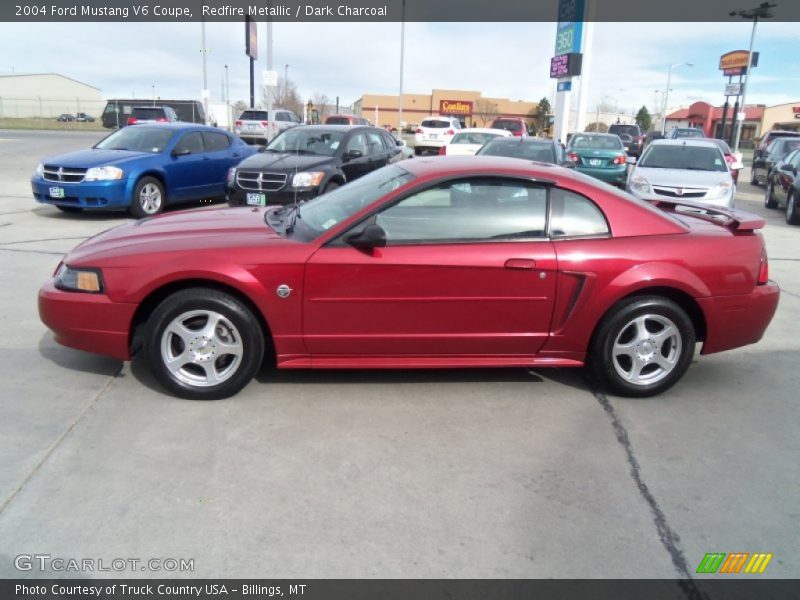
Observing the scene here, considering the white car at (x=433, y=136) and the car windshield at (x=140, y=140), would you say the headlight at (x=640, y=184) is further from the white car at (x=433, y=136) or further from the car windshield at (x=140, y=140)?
the white car at (x=433, y=136)

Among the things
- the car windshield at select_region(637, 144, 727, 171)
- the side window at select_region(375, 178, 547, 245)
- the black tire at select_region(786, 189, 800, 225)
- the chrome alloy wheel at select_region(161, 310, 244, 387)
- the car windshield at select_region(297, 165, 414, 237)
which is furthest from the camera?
the black tire at select_region(786, 189, 800, 225)

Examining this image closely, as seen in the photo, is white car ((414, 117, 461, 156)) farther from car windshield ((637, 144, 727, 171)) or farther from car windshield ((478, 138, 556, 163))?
car windshield ((637, 144, 727, 171))

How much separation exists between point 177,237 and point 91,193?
21.4ft

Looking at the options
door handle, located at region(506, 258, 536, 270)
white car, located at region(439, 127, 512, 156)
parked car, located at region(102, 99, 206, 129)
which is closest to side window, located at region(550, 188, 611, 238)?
door handle, located at region(506, 258, 536, 270)

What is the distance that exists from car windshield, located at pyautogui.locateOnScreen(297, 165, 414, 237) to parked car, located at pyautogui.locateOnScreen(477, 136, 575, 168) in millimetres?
7173

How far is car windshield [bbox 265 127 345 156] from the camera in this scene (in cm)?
1043

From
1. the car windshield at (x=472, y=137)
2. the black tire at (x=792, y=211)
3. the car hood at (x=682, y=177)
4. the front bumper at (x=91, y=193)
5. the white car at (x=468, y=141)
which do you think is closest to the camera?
the front bumper at (x=91, y=193)

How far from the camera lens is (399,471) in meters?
3.34

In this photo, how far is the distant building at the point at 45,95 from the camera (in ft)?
218

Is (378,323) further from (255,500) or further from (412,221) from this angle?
(255,500)

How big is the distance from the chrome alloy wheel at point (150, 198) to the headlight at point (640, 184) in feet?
26.5

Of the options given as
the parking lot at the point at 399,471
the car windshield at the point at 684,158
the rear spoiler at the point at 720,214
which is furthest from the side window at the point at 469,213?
the car windshield at the point at 684,158

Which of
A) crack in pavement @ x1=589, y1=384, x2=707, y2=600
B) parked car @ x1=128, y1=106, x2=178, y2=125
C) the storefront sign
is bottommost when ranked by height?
crack in pavement @ x1=589, y1=384, x2=707, y2=600

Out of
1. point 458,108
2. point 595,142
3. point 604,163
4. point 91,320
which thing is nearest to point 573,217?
point 91,320
